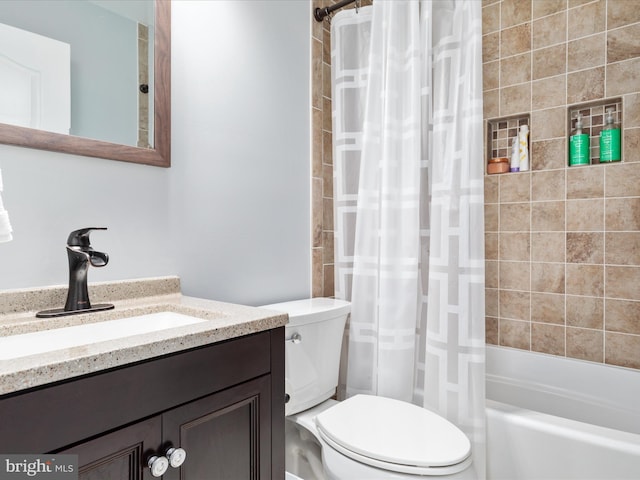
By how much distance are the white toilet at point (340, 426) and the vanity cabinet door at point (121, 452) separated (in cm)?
64

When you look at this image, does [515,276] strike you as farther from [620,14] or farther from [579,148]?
[620,14]

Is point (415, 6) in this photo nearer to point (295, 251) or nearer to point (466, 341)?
point (295, 251)

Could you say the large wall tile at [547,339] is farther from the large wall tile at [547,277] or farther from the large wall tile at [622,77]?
the large wall tile at [622,77]

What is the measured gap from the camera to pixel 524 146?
6.88 ft

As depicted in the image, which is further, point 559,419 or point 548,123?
point 548,123

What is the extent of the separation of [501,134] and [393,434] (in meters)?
1.72

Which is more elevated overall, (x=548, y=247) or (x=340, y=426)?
(x=548, y=247)

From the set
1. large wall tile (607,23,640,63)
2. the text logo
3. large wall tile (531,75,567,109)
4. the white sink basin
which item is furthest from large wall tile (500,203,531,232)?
the text logo

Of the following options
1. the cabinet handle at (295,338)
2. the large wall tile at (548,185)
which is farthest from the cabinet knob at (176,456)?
the large wall tile at (548,185)

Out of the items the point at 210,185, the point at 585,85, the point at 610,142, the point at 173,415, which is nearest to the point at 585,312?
the point at 610,142

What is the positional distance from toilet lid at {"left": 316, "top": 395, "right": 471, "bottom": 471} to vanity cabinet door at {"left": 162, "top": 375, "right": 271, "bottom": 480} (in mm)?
344

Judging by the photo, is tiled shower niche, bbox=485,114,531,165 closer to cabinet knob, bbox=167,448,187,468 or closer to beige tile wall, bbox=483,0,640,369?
beige tile wall, bbox=483,0,640,369

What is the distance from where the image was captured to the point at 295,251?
1.80 m

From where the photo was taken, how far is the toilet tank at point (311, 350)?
4.68ft
